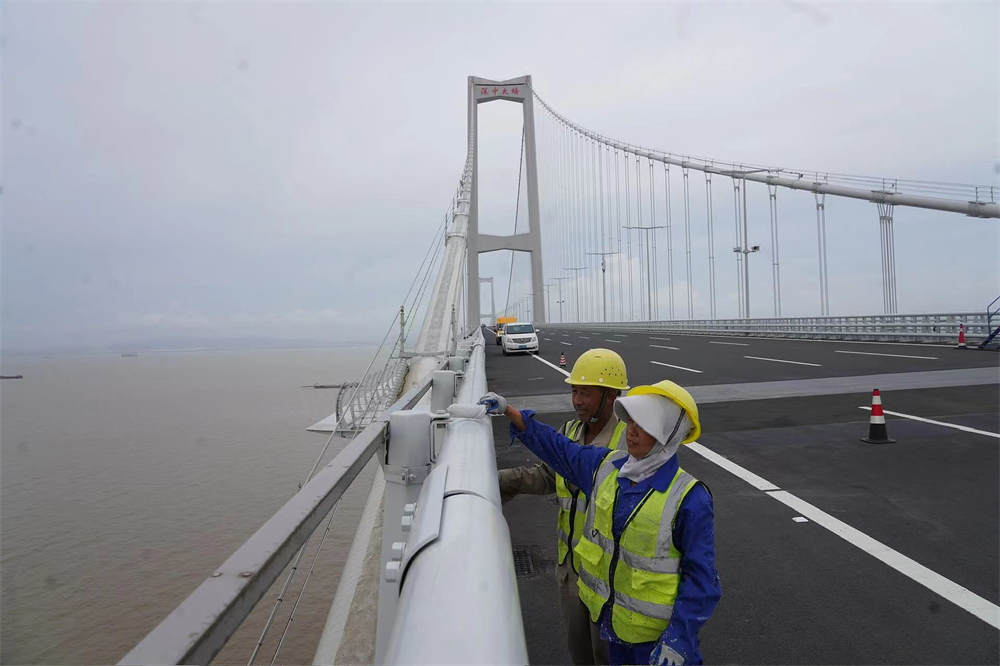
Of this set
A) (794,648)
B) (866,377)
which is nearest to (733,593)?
(794,648)

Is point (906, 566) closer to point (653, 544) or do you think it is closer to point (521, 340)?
point (653, 544)

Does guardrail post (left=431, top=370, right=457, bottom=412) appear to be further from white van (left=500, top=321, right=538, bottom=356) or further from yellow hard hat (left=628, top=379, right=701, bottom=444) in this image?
white van (left=500, top=321, right=538, bottom=356)

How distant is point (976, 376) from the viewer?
11039 millimetres

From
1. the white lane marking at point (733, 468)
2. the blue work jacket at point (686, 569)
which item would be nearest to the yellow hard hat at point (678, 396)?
the blue work jacket at point (686, 569)

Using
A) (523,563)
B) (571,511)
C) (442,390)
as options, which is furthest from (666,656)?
(523,563)

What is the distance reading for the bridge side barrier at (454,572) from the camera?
1026 millimetres

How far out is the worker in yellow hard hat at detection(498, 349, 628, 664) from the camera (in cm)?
238

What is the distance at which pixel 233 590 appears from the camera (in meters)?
1.02

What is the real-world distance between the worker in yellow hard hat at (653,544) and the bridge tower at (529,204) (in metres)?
36.3

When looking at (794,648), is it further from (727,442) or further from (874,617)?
(727,442)

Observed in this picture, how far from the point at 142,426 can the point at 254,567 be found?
48105 mm

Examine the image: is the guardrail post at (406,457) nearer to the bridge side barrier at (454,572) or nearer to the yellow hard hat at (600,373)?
the bridge side barrier at (454,572)

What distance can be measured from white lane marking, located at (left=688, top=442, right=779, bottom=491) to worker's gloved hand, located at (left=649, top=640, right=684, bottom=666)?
4069 mm

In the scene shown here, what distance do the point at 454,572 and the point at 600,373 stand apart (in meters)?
1.40
